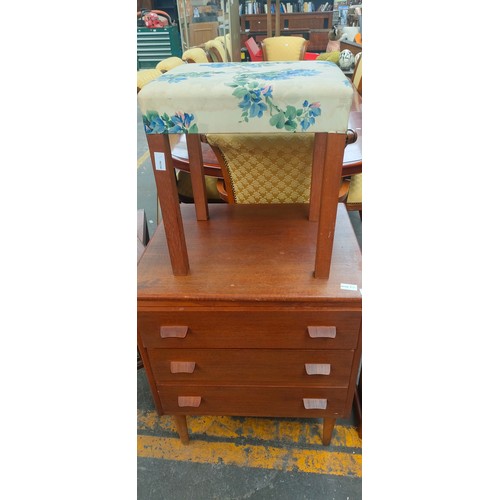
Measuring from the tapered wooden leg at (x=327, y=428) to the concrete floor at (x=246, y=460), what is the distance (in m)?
0.04

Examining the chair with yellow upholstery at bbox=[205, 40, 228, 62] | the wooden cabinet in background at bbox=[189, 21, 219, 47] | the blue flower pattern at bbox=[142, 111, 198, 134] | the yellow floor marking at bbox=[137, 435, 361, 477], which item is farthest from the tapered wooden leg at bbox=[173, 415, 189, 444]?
the wooden cabinet in background at bbox=[189, 21, 219, 47]

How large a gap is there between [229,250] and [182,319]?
0.89 ft

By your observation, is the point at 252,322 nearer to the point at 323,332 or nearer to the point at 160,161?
the point at 323,332

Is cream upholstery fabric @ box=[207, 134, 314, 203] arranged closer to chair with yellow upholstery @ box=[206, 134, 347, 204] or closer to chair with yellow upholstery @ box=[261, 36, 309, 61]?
chair with yellow upholstery @ box=[206, 134, 347, 204]

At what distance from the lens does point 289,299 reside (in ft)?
3.16

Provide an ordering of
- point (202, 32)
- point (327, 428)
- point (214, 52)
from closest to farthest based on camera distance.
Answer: point (327, 428) → point (214, 52) → point (202, 32)

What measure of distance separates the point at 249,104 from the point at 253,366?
0.75m

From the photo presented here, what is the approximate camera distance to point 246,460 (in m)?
1.38

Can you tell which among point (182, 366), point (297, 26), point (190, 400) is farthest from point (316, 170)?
point (297, 26)

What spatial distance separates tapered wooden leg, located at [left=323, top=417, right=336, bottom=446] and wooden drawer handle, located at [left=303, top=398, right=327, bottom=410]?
156mm

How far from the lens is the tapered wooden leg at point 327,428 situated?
1306 mm

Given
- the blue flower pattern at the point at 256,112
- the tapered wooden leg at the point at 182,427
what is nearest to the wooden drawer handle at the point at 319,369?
the tapered wooden leg at the point at 182,427

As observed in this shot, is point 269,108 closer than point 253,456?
Yes

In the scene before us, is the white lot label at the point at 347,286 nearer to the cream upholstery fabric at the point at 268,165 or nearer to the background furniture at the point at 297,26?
the cream upholstery fabric at the point at 268,165
